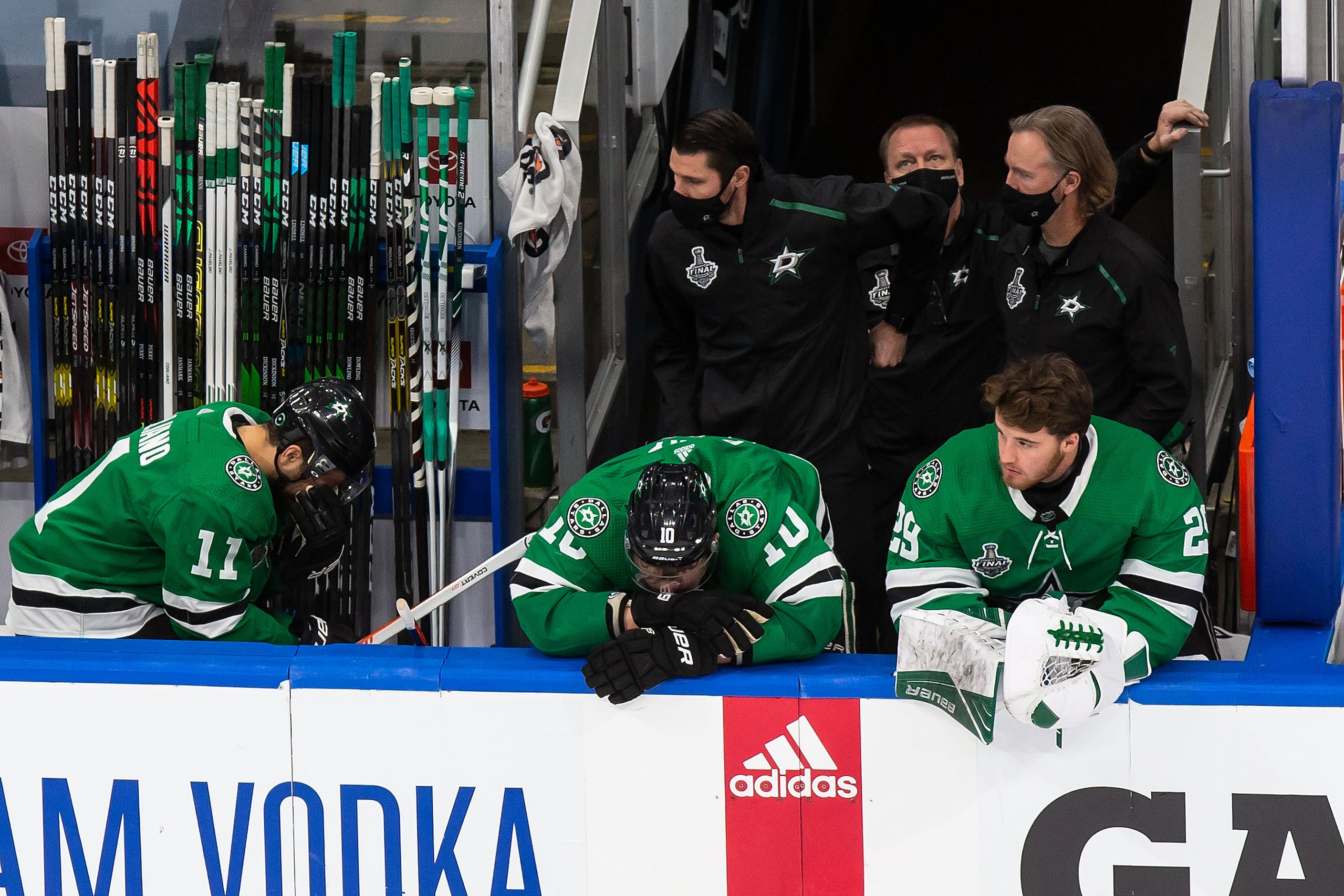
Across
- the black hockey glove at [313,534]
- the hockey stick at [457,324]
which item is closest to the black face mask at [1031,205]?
the hockey stick at [457,324]

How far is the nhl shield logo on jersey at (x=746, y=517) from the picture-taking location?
3.64 metres

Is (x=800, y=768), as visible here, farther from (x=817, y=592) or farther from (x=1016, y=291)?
(x=1016, y=291)

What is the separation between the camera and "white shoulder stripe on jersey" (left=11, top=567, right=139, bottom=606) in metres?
4.20

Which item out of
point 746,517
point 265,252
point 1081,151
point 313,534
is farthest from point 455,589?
point 1081,151

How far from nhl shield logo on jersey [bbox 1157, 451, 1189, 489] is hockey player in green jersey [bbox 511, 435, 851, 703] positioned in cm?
72

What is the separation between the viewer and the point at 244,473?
159 inches

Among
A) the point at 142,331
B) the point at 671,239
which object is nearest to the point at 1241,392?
the point at 671,239

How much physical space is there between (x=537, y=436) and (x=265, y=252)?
41.0 inches

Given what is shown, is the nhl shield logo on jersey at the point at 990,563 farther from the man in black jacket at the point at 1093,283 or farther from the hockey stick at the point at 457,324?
the hockey stick at the point at 457,324

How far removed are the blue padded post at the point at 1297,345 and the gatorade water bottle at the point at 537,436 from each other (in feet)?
7.85

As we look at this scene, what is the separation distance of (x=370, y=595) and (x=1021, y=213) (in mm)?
2534

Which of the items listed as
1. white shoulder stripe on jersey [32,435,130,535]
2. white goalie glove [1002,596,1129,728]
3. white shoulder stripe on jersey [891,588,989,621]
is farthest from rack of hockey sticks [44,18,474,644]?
white goalie glove [1002,596,1129,728]

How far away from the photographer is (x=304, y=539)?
4379 millimetres

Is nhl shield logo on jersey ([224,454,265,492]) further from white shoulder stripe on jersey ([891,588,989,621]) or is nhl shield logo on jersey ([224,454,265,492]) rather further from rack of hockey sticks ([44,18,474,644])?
white shoulder stripe on jersey ([891,588,989,621])
